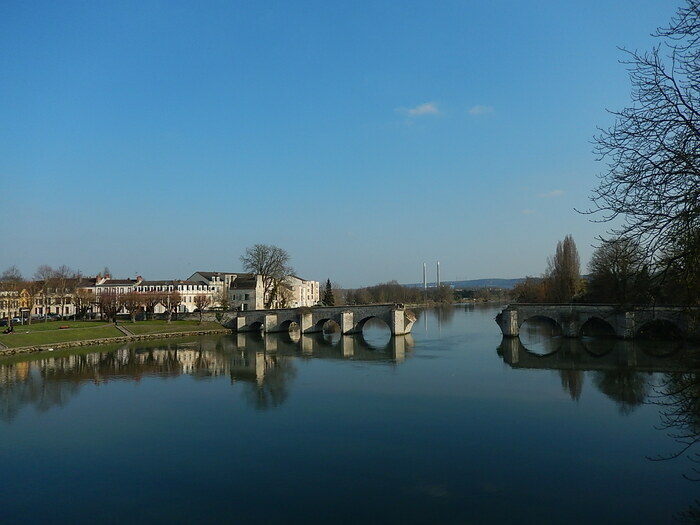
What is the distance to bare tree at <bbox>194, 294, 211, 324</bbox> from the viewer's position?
62.5m

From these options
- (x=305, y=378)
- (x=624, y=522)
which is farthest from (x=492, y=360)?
(x=624, y=522)

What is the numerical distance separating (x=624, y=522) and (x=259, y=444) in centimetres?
962

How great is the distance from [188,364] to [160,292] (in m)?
36.7

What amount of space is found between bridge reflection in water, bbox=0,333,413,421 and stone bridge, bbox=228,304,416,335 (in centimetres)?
157

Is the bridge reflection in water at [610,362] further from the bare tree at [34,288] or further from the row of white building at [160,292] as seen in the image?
the bare tree at [34,288]

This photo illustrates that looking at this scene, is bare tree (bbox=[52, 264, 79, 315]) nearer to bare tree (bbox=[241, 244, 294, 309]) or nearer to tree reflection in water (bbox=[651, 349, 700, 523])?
bare tree (bbox=[241, 244, 294, 309])

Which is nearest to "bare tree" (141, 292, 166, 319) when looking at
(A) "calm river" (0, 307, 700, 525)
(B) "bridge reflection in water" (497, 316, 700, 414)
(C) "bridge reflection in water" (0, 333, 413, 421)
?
(C) "bridge reflection in water" (0, 333, 413, 421)

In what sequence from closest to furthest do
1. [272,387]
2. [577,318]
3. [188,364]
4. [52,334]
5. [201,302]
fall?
[272,387] → [188,364] → [577,318] → [52,334] → [201,302]

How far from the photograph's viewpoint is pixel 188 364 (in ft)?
110

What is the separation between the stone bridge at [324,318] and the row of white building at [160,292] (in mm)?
4557

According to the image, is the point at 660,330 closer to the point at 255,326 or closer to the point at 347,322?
the point at 347,322

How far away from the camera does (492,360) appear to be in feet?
104

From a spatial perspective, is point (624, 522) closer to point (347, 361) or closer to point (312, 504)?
point (312, 504)

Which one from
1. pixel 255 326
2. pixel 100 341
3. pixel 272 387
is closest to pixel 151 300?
pixel 255 326
